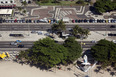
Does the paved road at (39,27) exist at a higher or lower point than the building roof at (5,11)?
lower

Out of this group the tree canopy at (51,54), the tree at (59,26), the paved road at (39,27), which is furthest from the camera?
the paved road at (39,27)

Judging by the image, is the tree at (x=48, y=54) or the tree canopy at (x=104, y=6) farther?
the tree canopy at (x=104, y=6)

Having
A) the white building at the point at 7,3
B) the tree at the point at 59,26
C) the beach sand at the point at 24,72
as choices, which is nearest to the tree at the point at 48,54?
the beach sand at the point at 24,72

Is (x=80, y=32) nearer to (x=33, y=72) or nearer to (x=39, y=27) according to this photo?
(x=39, y=27)

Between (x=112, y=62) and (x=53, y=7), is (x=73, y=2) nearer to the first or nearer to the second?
(x=53, y=7)

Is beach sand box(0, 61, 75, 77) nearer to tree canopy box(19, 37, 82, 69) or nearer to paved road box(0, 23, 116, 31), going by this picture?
tree canopy box(19, 37, 82, 69)

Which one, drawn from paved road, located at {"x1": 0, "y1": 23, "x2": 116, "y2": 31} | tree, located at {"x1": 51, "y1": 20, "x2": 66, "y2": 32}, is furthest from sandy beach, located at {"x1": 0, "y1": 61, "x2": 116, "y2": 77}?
paved road, located at {"x1": 0, "y1": 23, "x2": 116, "y2": 31}

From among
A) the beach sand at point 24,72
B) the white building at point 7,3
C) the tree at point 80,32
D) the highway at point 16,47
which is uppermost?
the white building at point 7,3

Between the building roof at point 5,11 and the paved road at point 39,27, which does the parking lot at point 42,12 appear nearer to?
the paved road at point 39,27

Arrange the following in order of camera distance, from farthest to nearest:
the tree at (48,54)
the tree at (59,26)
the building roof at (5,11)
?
the building roof at (5,11), the tree at (59,26), the tree at (48,54)
